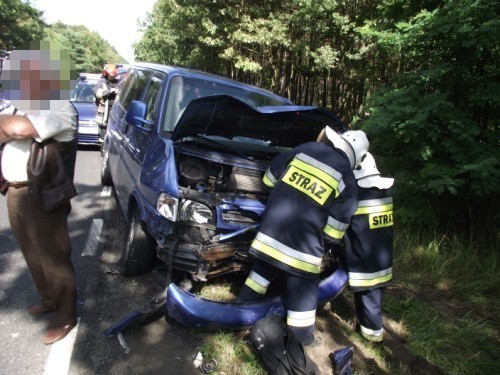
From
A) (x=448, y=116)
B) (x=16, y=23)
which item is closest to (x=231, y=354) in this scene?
(x=448, y=116)

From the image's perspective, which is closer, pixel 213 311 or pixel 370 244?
pixel 213 311

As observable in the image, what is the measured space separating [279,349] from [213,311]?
1.68 feet

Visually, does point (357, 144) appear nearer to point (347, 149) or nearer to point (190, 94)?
point (347, 149)

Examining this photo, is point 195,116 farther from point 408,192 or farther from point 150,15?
point 150,15

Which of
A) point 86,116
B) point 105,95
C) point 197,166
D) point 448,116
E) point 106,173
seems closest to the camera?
point 197,166

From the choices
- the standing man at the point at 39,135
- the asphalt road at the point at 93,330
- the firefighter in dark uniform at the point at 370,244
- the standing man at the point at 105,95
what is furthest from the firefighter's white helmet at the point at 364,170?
the standing man at the point at 105,95

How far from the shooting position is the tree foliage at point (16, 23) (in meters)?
32.5

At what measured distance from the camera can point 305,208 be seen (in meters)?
2.72

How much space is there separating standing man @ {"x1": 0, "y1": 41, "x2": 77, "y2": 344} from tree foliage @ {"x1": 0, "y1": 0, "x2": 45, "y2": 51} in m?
36.0

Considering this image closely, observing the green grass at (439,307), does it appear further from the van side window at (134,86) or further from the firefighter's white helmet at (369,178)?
the van side window at (134,86)

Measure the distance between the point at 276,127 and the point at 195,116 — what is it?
0.88 m

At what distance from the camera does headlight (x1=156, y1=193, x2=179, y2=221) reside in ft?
9.77

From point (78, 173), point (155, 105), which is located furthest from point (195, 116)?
point (78, 173)

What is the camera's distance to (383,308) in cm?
376
